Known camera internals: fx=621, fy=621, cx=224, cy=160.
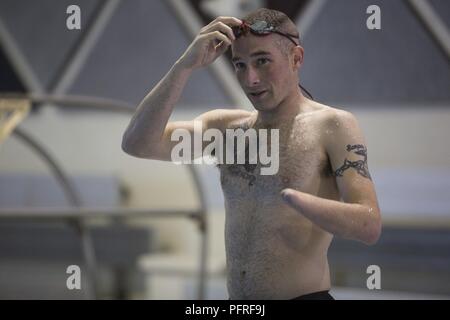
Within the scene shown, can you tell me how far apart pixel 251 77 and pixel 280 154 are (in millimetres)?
107

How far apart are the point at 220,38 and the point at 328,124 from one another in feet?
0.55

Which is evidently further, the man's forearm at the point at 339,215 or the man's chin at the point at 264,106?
the man's chin at the point at 264,106

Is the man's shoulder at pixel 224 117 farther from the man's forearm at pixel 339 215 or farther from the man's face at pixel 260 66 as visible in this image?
the man's forearm at pixel 339 215

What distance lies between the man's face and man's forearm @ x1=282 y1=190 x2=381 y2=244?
0.16m

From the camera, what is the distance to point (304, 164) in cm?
76

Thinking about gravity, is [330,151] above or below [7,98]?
below

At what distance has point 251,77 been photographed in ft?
2.39

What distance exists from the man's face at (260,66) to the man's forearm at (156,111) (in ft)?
0.21

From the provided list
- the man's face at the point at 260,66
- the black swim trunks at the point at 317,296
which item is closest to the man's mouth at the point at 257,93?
the man's face at the point at 260,66

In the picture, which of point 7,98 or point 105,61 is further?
point 105,61

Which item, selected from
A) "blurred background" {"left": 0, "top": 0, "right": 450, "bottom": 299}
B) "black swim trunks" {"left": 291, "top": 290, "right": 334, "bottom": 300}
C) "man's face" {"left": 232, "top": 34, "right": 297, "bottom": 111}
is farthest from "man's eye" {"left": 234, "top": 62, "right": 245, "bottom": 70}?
"black swim trunks" {"left": 291, "top": 290, "right": 334, "bottom": 300}

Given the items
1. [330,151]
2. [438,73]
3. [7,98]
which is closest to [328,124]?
[330,151]

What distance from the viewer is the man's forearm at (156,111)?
74 cm
